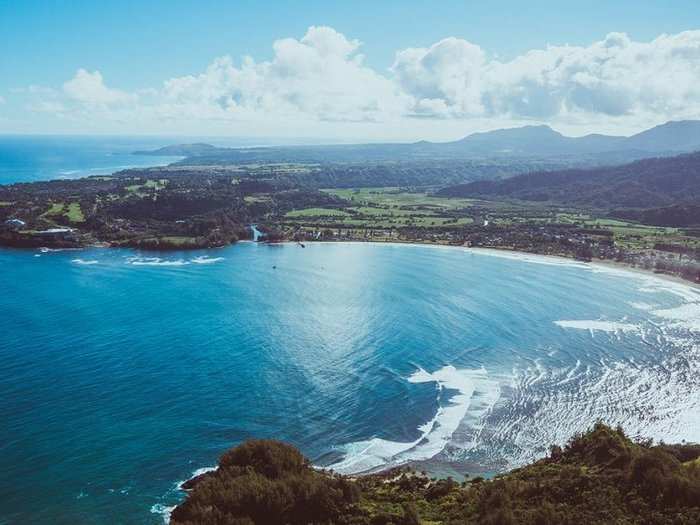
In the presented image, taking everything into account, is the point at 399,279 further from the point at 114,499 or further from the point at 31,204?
the point at 31,204

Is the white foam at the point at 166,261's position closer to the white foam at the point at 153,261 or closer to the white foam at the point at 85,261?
the white foam at the point at 153,261

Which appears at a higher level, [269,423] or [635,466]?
[635,466]

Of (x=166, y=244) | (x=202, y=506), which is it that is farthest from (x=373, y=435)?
(x=166, y=244)

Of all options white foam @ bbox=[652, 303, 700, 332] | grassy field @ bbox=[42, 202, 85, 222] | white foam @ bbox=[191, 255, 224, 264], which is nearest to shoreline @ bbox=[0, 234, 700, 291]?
white foam @ bbox=[191, 255, 224, 264]

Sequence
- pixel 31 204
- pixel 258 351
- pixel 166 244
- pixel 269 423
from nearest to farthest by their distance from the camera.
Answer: pixel 269 423
pixel 258 351
pixel 166 244
pixel 31 204

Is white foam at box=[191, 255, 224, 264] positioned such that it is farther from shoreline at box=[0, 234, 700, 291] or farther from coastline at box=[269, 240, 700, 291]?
coastline at box=[269, 240, 700, 291]

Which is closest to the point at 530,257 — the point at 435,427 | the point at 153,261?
the point at 153,261

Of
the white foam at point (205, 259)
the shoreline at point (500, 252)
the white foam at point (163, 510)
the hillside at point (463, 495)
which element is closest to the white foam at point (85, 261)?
the shoreline at point (500, 252)
